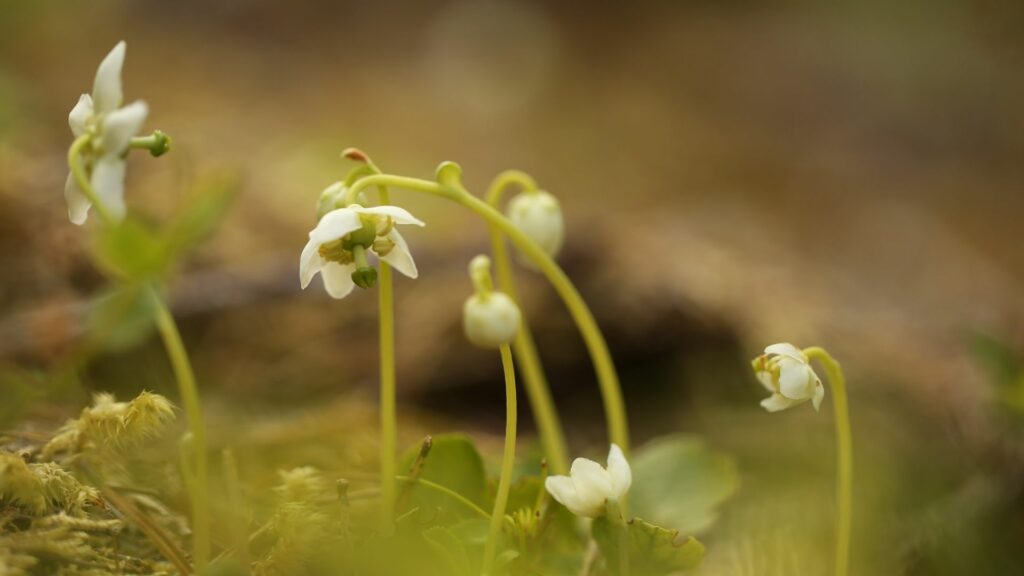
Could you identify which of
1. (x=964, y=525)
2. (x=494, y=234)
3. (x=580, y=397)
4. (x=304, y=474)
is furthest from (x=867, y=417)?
(x=304, y=474)

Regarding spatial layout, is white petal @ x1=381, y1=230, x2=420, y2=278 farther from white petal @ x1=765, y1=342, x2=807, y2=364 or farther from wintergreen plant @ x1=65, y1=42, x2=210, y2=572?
white petal @ x1=765, y1=342, x2=807, y2=364

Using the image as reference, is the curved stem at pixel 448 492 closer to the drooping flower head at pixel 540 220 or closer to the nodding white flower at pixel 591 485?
the nodding white flower at pixel 591 485

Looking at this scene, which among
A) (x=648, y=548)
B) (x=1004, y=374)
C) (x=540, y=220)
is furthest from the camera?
(x=1004, y=374)

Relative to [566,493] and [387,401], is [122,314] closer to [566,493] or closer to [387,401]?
[387,401]

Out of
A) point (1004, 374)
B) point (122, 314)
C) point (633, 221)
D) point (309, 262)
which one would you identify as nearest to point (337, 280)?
point (309, 262)

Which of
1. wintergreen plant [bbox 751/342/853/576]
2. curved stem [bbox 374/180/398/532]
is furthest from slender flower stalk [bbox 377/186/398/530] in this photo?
wintergreen plant [bbox 751/342/853/576]

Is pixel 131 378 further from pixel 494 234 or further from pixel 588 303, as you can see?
pixel 588 303
